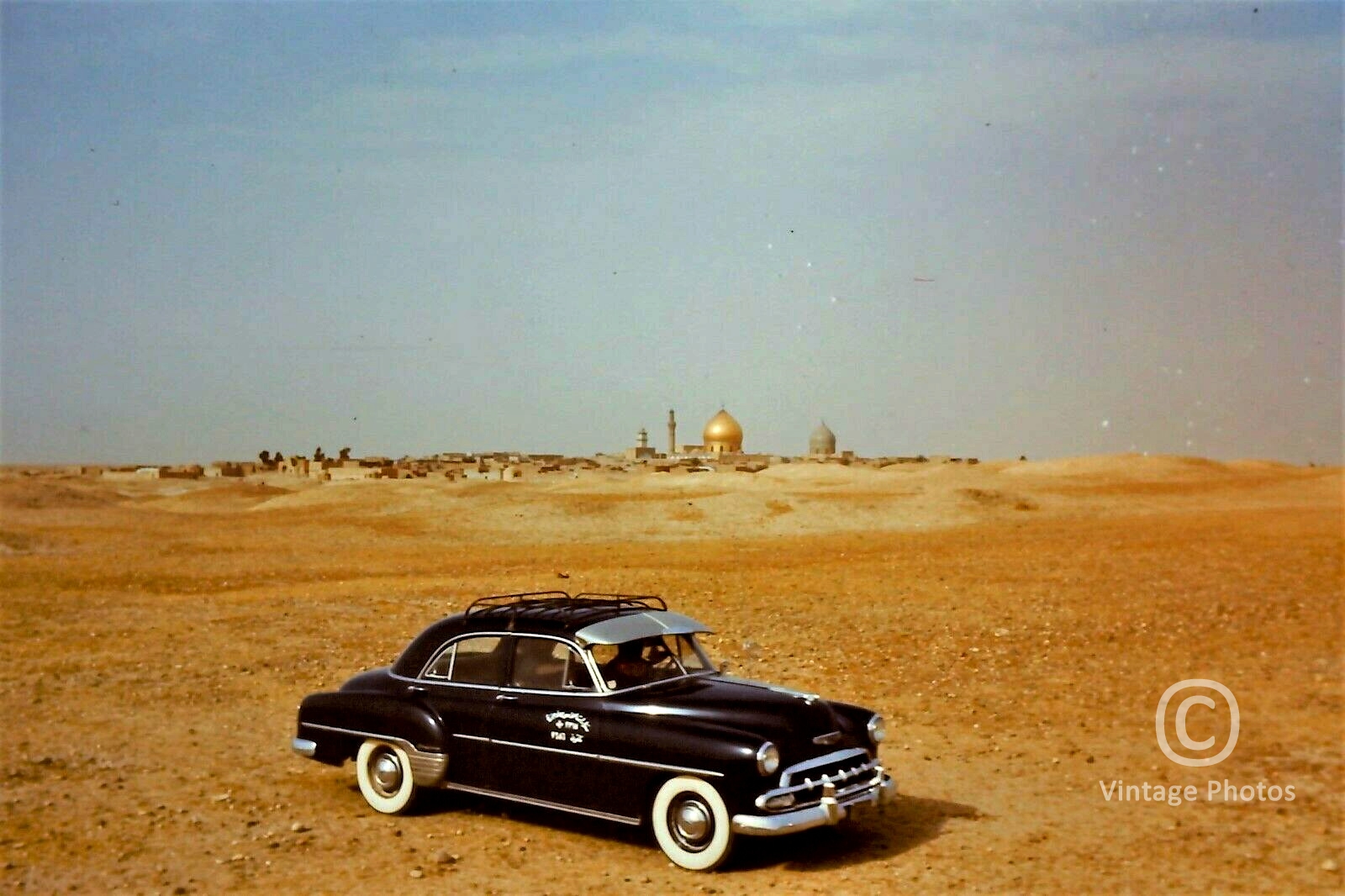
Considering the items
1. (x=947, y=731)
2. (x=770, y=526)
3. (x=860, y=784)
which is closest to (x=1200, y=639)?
(x=947, y=731)

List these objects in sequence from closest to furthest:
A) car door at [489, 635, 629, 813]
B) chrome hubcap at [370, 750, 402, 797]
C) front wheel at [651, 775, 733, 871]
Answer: front wheel at [651, 775, 733, 871], car door at [489, 635, 629, 813], chrome hubcap at [370, 750, 402, 797]

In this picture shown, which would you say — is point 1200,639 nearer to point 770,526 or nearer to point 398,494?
point 770,526

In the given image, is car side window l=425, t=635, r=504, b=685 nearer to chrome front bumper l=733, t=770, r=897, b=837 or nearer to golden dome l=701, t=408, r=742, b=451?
chrome front bumper l=733, t=770, r=897, b=837

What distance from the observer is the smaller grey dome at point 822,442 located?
511 feet

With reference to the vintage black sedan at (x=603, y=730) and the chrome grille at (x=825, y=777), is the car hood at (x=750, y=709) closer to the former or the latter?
the vintage black sedan at (x=603, y=730)

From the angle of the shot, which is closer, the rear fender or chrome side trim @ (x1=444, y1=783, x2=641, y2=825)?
chrome side trim @ (x1=444, y1=783, x2=641, y2=825)

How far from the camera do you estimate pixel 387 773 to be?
34.7ft

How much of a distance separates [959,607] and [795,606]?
2897 mm

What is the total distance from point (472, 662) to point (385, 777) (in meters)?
1.31

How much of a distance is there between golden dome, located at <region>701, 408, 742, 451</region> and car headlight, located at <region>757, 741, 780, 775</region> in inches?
5836

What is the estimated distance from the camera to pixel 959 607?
70.2ft

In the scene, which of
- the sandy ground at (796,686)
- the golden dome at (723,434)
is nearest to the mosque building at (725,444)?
the golden dome at (723,434)

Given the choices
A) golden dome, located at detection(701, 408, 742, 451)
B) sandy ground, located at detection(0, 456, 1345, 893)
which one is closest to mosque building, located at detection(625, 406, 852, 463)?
golden dome, located at detection(701, 408, 742, 451)

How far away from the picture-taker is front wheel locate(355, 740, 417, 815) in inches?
410
